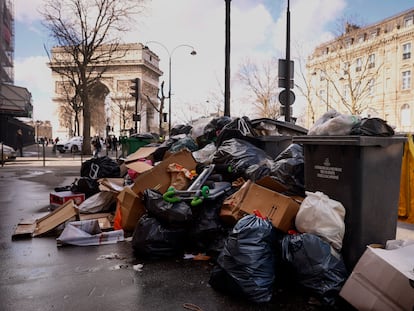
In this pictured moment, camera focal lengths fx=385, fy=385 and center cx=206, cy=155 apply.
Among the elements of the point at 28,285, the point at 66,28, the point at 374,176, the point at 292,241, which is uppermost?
the point at 66,28

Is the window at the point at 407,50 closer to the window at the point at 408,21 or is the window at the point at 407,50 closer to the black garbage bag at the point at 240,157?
the window at the point at 408,21

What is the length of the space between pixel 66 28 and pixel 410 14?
3817 cm

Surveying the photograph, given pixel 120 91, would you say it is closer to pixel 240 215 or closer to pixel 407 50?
pixel 407 50

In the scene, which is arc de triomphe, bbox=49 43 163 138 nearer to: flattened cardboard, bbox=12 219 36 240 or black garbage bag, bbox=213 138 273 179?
flattened cardboard, bbox=12 219 36 240

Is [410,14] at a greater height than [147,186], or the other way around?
[410,14]

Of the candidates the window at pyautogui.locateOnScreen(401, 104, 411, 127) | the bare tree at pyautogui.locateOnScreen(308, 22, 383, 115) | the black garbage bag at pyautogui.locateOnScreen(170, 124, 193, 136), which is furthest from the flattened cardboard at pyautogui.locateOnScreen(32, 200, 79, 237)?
the window at pyautogui.locateOnScreen(401, 104, 411, 127)

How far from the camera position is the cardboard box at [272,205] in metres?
3.54

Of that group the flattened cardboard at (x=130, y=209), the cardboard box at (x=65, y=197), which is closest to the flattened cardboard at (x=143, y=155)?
the cardboard box at (x=65, y=197)

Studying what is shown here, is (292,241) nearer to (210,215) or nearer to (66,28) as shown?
(210,215)

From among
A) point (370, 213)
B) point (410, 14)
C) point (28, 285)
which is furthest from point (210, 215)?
point (410, 14)

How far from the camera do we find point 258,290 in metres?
2.96

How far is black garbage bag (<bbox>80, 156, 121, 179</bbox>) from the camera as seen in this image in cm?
731

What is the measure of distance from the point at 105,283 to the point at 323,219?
6.48 feet

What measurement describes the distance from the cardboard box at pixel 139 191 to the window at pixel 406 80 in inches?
1792
